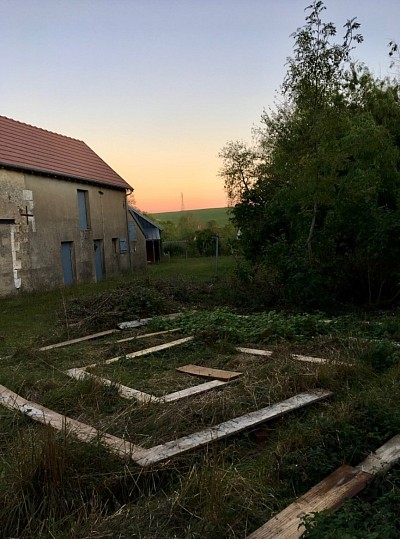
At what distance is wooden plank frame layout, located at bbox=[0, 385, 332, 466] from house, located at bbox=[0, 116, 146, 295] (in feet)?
41.6

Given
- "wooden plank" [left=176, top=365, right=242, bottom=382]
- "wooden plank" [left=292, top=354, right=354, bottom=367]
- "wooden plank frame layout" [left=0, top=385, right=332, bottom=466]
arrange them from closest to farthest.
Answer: "wooden plank frame layout" [left=0, top=385, right=332, bottom=466] < "wooden plank" [left=292, top=354, right=354, bottom=367] < "wooden plank" [left=176, top=365, right=242, bottom=382]

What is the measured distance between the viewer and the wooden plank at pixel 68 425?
347 cm

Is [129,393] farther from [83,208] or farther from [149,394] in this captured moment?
[83,208]

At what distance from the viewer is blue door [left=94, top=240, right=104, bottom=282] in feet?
74.3

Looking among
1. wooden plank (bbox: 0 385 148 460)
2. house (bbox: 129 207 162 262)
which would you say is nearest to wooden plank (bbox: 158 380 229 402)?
wooden plank (bbox: 0 385 148 460)

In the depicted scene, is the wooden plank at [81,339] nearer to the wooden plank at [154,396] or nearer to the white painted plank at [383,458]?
the wooden plank at [154,396]

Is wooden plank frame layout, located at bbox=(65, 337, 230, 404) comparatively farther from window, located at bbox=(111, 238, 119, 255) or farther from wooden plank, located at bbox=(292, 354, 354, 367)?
window, located at bbox=(111, 238, 119, 255)

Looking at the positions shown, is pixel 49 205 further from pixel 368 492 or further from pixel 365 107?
pixel 368 492

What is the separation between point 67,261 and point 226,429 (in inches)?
682

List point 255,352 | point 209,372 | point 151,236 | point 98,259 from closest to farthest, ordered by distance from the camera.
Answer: point 209,372 → point 255,352 → point 98,259 → point 151,236

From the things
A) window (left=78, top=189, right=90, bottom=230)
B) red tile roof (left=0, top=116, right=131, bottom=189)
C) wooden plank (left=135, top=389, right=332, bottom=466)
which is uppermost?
red tile roof (left=0, top=116, right=131, bottom=189)

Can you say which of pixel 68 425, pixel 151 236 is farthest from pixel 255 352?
pixel 151 236

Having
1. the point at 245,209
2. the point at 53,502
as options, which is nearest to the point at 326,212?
the point at 245,209

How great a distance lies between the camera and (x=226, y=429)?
393 cm
